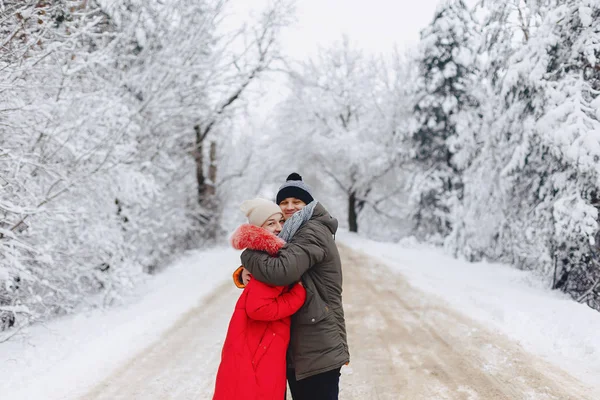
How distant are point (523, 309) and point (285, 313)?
5847 millimetres

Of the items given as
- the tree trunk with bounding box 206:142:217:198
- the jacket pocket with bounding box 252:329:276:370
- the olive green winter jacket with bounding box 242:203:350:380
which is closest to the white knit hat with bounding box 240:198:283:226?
the olive green winter jacket with bounding box 242:203:350:380

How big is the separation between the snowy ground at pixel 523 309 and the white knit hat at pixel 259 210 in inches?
144

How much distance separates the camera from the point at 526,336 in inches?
235

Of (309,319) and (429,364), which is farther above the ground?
(309,319)

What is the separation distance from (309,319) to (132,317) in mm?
5794

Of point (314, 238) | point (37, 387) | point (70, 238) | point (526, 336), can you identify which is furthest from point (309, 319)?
point (70, 238)

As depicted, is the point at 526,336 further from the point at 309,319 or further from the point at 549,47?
the point at 549,47

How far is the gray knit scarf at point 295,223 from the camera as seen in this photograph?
2773mm

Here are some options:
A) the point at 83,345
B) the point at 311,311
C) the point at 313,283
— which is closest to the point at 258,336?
the point at 311,311

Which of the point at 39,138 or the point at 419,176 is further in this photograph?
the point at 419,176

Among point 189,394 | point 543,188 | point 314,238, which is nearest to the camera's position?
point 314,238

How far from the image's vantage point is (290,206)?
10.3 feet

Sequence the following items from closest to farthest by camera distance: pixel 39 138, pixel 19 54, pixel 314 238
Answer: pixel 314 238 → pixel 19 54 → pixel 39 138

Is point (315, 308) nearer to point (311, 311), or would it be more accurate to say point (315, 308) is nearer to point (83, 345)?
point (311, 311)
